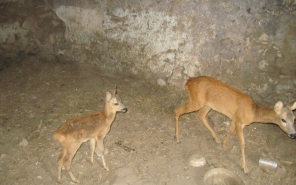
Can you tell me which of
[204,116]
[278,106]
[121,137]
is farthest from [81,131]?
[278,106]

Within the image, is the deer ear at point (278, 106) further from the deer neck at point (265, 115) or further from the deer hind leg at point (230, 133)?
the deer hind leg at point (230, 133)

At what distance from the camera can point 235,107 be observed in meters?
4.59

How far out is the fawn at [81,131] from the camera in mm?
3918

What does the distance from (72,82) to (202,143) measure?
Result: 3303mm

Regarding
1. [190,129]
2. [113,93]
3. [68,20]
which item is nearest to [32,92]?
[68,20]

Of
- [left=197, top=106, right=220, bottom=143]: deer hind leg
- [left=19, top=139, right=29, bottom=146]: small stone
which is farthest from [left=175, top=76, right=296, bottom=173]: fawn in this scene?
[left=19, top=139, right=29, bottom=146]: small stone

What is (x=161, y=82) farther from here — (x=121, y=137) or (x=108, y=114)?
(x=108, y=114)

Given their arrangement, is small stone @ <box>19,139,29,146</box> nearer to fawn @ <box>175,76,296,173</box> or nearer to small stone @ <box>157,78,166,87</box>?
fawn @ <box>175,76,296,173</box>

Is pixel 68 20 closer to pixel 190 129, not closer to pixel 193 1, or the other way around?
pixel 193 1

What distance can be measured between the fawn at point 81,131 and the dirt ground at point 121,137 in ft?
1.31

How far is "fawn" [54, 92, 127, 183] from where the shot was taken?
392 cm

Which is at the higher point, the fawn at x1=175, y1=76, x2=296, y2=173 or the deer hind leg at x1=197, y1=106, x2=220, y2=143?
the fawn at x1=175, y1=76, x2=296, y2=173

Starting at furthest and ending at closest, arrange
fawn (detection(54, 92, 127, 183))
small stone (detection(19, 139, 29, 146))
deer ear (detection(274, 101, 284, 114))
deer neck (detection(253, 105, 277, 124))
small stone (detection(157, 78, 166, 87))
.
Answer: small stone (detection(157, 78, 166, 87)) → small stone (detection(19, 139, 29, 146)) → deer neck (detection(253, 105, 277, 124)) → deer ear (detection(274, 101, 284, 114)) → fawn (detection(54, 92, 127, 183))

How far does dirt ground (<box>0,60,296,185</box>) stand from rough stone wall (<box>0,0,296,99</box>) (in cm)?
50
